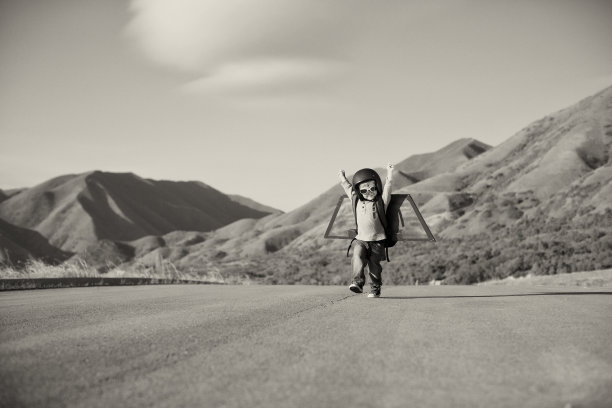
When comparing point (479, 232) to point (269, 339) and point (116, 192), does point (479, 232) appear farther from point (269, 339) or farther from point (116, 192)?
point (116, 192)

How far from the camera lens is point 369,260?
34.0ft

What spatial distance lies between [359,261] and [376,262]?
0.29m

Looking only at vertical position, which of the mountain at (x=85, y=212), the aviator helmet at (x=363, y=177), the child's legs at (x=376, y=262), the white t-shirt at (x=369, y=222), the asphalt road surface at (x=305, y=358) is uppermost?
the mountain at (x=85, y=212)

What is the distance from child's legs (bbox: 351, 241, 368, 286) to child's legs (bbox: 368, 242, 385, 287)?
0.38ft

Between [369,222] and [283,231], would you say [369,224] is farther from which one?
[283,231]

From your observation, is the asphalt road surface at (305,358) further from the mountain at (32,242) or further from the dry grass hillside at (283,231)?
the mountain at (32,242)

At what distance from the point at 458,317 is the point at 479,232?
49.2 metres

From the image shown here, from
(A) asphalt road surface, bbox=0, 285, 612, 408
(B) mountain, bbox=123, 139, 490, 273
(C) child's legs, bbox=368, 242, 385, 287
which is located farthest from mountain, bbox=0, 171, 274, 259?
(A) asphalt road surface, bbox=0, 285, 612, 408

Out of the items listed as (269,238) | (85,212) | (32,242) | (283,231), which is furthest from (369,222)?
(85,212)

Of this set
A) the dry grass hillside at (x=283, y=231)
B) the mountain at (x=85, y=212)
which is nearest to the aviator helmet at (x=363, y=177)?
the dry grass hillside at (x=283, y=231)

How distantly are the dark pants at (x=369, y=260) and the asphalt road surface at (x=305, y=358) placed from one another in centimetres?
274

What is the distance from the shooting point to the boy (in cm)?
1025

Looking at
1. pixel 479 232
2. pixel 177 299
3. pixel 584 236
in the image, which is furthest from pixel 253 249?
pixel 177 299

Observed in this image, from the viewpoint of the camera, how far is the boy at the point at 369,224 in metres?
10.2
